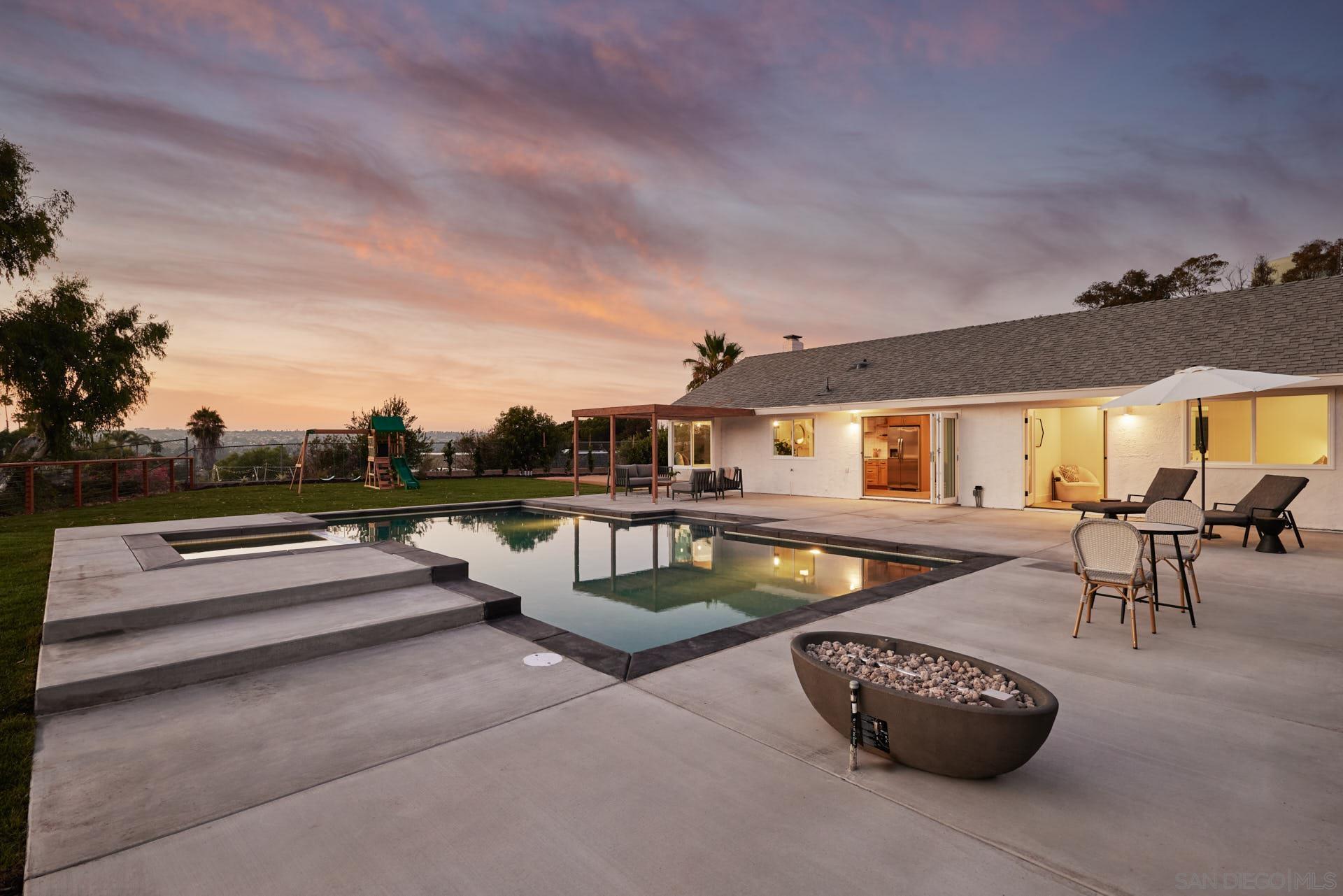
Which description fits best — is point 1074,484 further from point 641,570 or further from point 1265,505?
point 641,570

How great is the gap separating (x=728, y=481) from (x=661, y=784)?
13.1m

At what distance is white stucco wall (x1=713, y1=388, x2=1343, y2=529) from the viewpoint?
9.66 metres

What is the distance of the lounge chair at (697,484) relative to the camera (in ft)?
49.0

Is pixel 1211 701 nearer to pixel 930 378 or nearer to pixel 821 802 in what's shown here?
pixel 821 802

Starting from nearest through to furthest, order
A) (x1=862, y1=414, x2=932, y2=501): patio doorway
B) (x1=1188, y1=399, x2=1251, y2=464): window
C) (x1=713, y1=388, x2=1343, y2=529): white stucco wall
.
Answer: (x1=713, y1=388, x2=1343, y2=529): white stucco wall, (x1=1188, y1=399, x2=1251, y2=464): window, (x1=862, y1=414, x2=932, y2=501): patio doorway

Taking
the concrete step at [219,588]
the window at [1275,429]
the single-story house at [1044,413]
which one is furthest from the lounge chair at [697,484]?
the window at [1275,429]

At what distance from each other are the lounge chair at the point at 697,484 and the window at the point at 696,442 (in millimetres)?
2880

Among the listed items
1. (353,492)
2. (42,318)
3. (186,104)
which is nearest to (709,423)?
(353,492)

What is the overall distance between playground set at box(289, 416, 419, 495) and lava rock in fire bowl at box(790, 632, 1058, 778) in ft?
59.9

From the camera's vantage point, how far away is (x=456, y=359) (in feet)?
74.5

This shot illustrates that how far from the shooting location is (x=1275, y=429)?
413 inches

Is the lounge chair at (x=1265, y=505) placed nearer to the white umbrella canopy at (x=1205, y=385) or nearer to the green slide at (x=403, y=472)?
the white umbrella canopy at (x=1205, y=385)

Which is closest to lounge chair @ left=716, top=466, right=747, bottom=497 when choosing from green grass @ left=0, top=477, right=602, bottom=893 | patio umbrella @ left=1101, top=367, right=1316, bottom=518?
green grass @ left=0, top=477, right=602, bottom=893

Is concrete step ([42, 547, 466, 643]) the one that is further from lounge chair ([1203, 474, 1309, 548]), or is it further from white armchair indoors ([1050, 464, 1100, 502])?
white armchair indoors ([1050, 464, 1100, 502])
